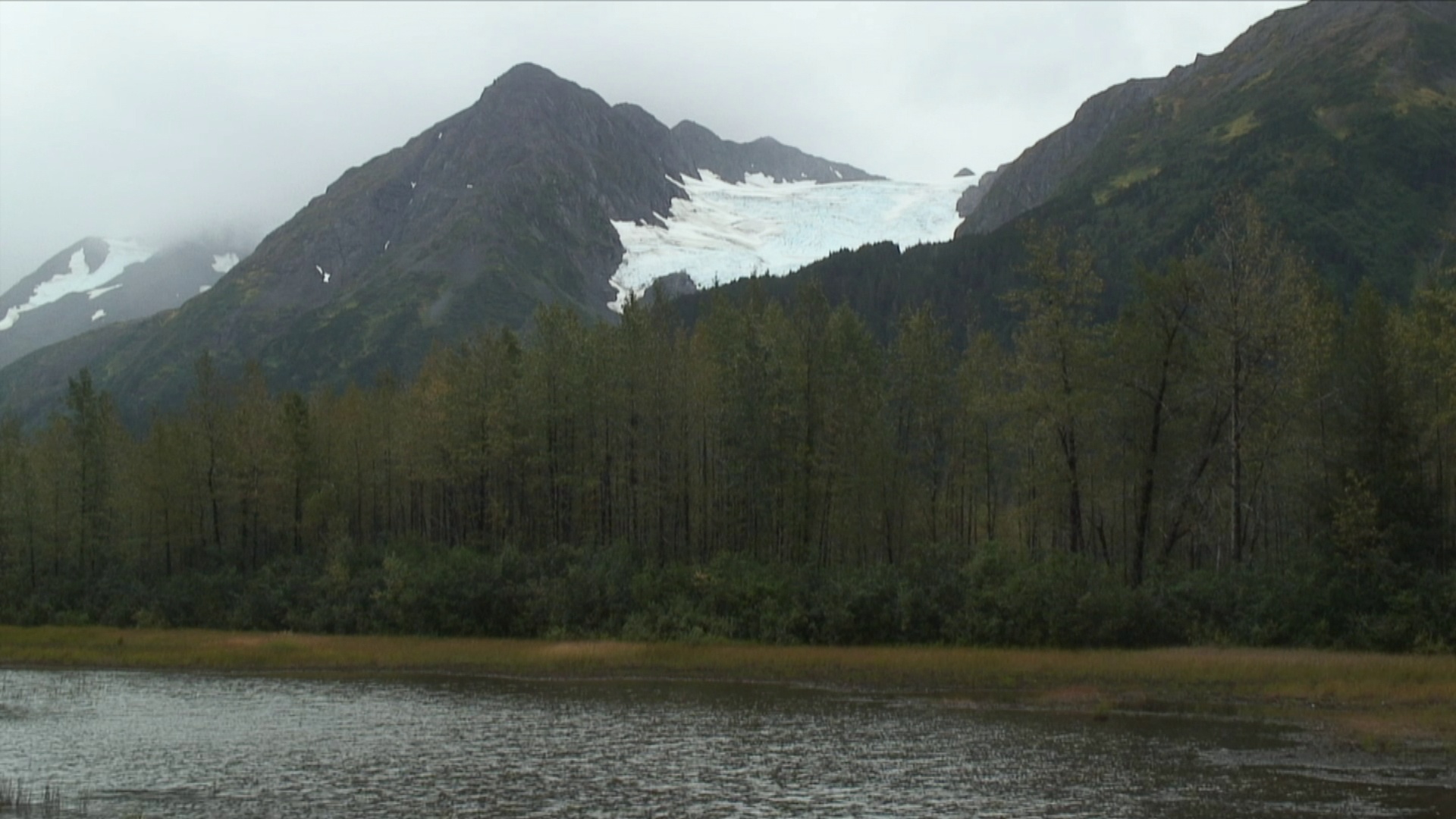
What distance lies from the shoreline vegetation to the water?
9.38 ft

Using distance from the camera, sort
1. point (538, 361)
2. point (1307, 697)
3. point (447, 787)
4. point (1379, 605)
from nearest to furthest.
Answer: point (447, 787), point (1307, 697), point (1379, 605), point (538, 361)

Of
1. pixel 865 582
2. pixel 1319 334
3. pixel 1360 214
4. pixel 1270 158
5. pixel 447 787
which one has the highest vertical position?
pixel 1270 158

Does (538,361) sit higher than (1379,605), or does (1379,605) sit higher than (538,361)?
A: (538,361)

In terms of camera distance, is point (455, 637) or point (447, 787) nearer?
point (447, 787)

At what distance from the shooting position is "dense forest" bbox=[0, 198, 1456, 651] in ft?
165

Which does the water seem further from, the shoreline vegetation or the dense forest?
the dense forest

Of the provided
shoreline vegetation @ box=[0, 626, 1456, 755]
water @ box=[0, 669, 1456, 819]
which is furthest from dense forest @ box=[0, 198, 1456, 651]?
water @ box=[0, 669, 1456, 819]

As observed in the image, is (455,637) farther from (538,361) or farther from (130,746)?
(130,746)

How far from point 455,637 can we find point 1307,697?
38.7 metres

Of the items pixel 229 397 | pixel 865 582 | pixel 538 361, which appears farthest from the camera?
pixel 229 397

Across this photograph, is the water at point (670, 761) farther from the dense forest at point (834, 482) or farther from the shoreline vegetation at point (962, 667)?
the dense forest at point (834, 482)

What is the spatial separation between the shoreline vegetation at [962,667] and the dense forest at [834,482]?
2.93 meters

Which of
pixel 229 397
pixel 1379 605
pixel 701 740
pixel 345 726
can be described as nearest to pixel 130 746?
pixel 345 726

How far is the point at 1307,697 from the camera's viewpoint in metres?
39.3
